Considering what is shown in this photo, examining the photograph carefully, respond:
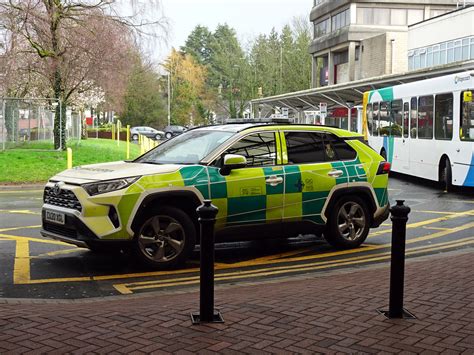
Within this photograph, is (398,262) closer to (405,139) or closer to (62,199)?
(62,199)

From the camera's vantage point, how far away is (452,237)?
9.70m

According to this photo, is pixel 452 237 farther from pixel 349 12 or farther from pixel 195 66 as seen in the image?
pixel 195 66

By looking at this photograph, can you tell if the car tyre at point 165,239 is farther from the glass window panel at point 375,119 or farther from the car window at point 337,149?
the glass window panel at point 375,119

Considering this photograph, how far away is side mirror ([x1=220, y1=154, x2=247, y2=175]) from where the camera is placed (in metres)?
7.36

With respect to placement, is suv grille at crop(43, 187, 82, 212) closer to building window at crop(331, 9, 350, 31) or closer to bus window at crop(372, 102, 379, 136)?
bus window at crop(372, 102, 379, 136)

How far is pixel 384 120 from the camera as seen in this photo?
70.8 ft

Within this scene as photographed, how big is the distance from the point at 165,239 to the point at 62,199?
1.30 m

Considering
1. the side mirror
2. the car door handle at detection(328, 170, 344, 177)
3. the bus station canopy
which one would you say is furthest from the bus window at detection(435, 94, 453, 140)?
the side mirror

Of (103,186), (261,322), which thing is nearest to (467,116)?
(103,186)

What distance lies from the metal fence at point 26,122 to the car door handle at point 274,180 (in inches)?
775

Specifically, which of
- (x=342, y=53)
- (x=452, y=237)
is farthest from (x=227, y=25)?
(x=452, y=237)

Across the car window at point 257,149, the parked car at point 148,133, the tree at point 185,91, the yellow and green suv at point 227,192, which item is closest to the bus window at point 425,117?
the yellow and green suv at point 227,192

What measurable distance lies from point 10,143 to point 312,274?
21.6 metres

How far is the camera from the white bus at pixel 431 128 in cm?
1511
